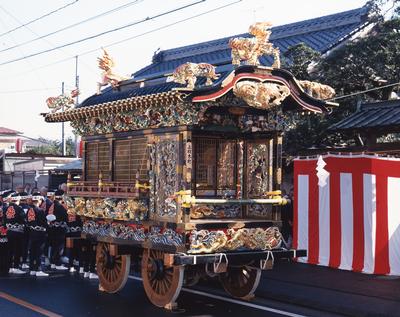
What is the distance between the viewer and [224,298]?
388 inches

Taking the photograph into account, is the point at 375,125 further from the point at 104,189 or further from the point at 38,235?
the point at 38,235

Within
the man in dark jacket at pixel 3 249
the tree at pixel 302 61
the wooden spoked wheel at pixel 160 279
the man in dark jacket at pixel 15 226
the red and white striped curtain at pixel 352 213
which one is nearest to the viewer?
the wooden spoked wheel at pixel 160 279

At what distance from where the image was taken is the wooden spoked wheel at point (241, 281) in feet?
31.5

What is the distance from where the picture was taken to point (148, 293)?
9.21m

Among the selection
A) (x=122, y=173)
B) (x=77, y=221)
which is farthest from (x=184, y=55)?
(x=122, y=173)

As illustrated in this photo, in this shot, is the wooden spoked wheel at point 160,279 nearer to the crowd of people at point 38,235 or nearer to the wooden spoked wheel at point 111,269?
the wooden spoked wheel at point 111,269

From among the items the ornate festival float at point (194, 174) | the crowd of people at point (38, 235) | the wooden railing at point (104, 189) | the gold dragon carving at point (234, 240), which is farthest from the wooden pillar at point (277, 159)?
the crowd of people at point (38, 235)

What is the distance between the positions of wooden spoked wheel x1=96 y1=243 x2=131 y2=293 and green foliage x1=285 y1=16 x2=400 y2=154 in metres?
5.66

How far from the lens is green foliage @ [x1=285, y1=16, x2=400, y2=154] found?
1347 centimetres

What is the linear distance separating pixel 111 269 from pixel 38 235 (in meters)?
2.70

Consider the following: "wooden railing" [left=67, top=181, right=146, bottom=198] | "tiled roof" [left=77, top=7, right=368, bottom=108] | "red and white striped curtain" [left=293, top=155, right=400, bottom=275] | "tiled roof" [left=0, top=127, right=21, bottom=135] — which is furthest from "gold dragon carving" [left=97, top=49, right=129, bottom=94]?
"tiled roof" [left=0, top=127, right=21, bottom=135]

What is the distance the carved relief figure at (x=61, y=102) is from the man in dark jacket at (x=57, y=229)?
7.42 ft

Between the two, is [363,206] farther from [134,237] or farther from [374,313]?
[134,237]

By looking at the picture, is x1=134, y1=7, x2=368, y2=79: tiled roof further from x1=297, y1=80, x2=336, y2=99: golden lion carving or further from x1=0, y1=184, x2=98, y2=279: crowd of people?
x1=297, y1=80, x2=336, y2=99: golden lion carving
